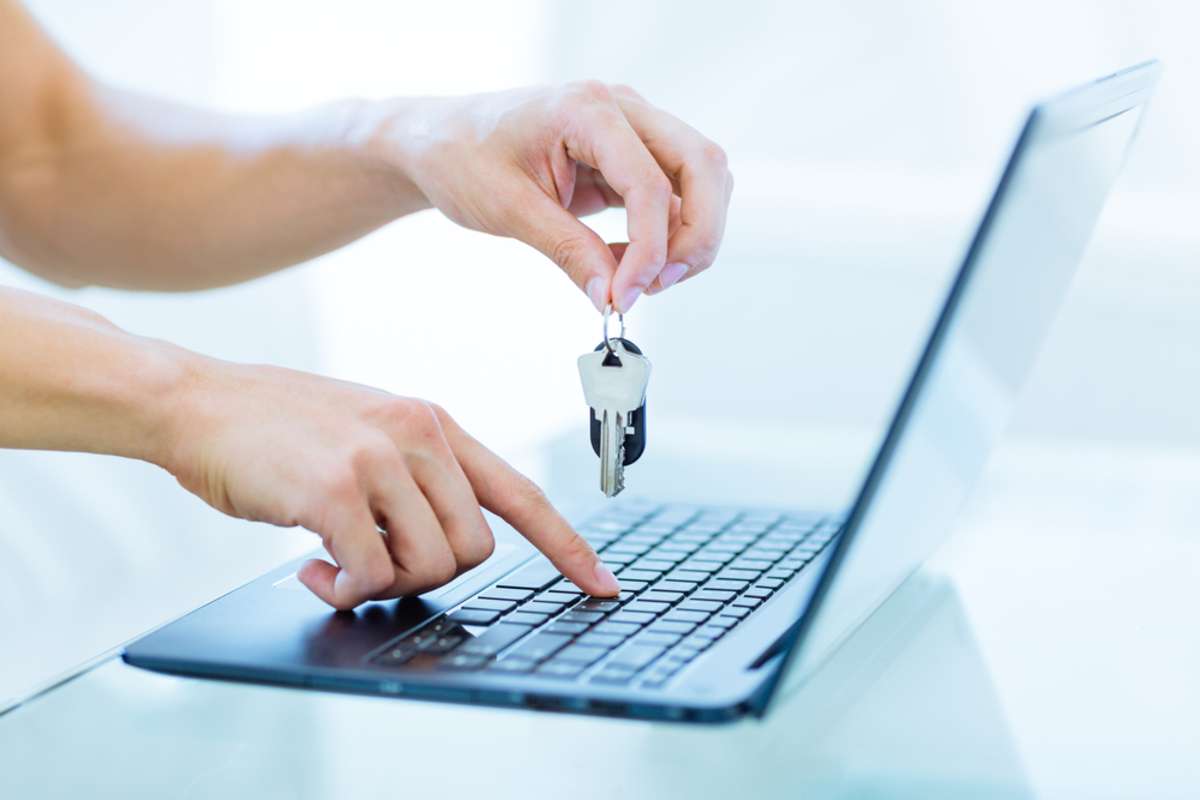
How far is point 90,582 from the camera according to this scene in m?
0.92

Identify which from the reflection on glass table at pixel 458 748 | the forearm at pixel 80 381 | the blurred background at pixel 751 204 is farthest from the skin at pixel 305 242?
the blurred background at pixel 751 204

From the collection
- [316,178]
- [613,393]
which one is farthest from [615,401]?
A: [316,178]

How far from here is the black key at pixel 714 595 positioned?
76 cm

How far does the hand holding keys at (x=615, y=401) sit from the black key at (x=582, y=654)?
0.19m

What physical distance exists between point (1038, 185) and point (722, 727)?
0.25 m

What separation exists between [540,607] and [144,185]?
0.67m

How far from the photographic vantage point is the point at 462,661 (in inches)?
25.6

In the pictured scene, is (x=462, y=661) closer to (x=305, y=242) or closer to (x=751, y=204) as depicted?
(x=305, y=242)

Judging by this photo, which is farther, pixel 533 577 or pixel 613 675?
pixel 533 577

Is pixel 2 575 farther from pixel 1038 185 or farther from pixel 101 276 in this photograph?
pixel 1038 185

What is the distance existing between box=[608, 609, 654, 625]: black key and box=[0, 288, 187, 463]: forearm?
0.24 m

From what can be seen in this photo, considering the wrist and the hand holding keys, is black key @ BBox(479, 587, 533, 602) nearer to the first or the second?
the hand holding keys

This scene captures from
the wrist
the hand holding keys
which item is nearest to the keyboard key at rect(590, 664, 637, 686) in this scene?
the hand holding keys

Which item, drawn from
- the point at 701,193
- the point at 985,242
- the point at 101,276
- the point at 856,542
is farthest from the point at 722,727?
the point at 101,276
